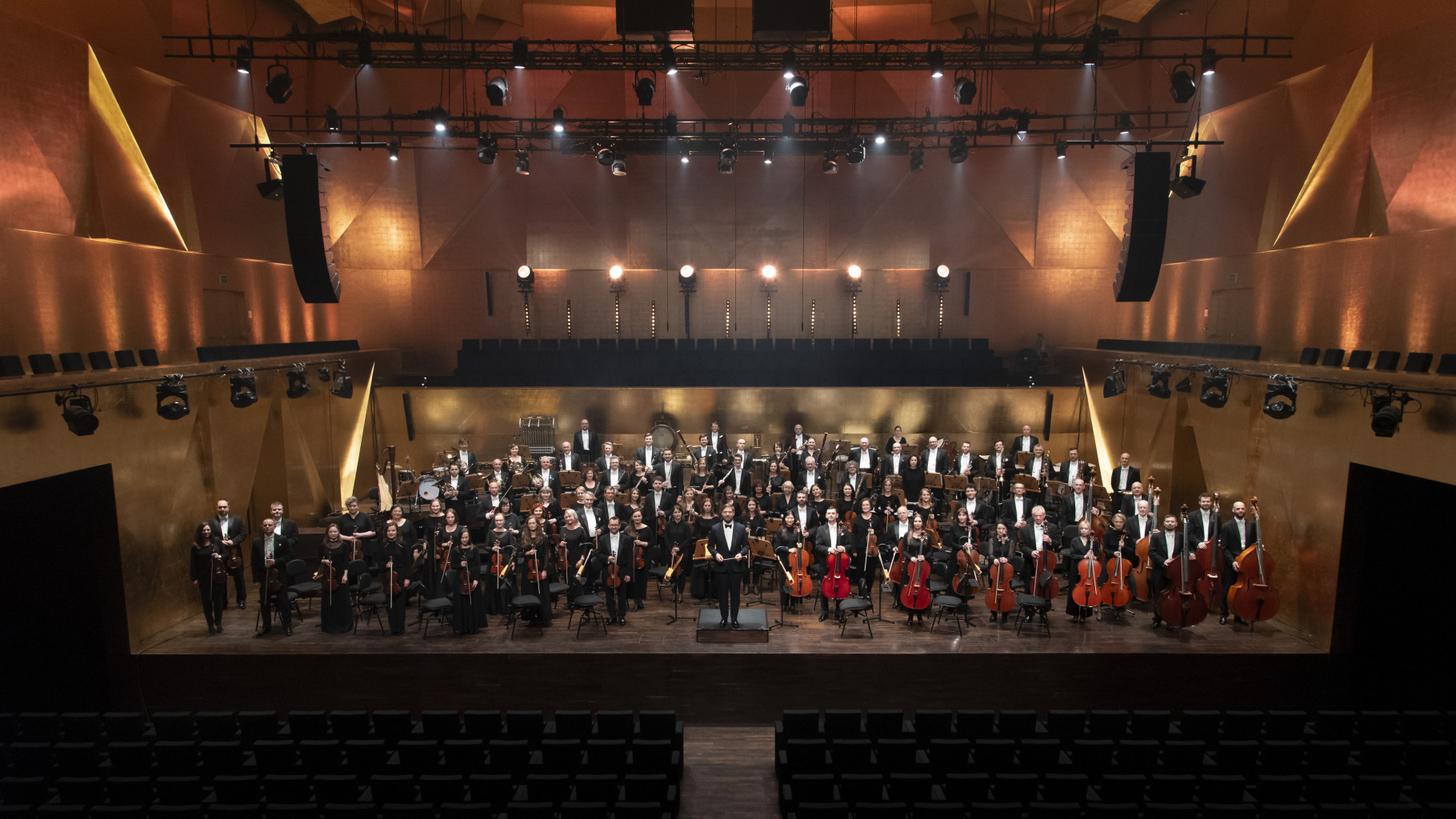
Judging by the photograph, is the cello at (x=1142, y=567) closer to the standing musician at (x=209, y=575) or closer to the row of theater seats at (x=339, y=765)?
the row of theater seats at (x=339, y=765)

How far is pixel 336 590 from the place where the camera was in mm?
8844

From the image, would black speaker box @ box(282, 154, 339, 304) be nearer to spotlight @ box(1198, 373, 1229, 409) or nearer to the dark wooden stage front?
the dark wooden stage front

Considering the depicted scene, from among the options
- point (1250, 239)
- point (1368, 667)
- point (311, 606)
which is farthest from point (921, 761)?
point (1250, 239)

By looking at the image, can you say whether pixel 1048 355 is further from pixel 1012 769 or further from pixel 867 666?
pixel 1012 769

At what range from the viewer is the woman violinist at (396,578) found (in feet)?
28.8

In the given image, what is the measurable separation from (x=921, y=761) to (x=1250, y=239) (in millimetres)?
9971

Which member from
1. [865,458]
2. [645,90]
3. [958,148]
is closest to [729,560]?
[865,458]

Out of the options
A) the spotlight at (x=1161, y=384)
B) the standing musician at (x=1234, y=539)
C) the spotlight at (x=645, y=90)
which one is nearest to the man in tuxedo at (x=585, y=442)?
the spotlight at (x=645, y=90)

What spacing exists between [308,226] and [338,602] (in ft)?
16.2

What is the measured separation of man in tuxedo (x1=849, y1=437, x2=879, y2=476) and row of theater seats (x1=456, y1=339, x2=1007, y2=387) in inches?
87.2

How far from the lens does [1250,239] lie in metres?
11.3

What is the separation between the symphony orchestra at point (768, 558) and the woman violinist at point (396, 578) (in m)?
0.02

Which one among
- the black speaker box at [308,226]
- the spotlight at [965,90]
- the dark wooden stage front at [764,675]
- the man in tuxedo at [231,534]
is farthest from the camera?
the spotlight at [965,90]

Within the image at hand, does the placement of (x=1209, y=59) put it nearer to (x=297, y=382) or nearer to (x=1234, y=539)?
(x=1234, y=539)
